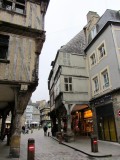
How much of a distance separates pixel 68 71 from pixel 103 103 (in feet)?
17.0

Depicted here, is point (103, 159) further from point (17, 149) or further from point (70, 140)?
point (70, 140)

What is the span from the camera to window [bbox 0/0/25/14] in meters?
10.2

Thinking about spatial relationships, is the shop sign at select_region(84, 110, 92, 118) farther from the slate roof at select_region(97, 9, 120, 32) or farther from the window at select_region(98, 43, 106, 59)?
the slate roof at select_region(97, 9, 120, 32)

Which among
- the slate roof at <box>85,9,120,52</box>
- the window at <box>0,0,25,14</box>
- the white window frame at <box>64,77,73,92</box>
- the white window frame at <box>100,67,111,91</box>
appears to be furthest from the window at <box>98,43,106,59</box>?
the window at <box>0,0,25,14</box>

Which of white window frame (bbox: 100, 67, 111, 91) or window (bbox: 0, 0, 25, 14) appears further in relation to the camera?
white window frame (bbox: 100, 67, 111, 91)

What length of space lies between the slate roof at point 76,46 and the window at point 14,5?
8.51m

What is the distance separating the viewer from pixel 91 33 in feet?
59.5

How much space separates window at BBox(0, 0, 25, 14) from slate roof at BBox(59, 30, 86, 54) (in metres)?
8.51

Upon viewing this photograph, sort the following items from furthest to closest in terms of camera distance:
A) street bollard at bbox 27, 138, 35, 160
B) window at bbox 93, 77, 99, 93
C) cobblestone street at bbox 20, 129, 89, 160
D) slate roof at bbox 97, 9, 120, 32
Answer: window at bbox 93, 77, 99, 93 → slate roof at bbox 97, 9, 120, 32 → cobblestone street at bbox 20, 129, 89, 160 → street bollard at bbox 27, 138, 35, 160

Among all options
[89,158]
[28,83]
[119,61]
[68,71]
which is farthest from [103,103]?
[28,83]

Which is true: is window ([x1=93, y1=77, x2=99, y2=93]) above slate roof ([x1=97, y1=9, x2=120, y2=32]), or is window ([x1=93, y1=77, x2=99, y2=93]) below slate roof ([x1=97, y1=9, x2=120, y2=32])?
below

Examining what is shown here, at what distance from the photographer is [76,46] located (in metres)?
20.0

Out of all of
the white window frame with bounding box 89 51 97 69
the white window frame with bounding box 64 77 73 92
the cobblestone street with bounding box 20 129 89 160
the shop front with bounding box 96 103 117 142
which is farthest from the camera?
the white window frame with bounding box 64 77 73 92

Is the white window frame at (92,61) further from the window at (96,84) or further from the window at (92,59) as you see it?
the window at (96,84)
